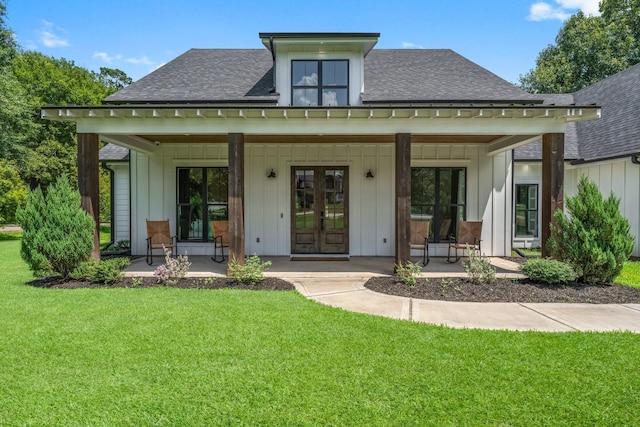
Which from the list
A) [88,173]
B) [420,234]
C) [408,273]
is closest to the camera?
[408,273]

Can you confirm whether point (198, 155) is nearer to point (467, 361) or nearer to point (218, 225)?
point (218, 225)

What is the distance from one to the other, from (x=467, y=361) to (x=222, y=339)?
2.45 meters

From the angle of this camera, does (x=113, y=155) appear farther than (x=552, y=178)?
Yes

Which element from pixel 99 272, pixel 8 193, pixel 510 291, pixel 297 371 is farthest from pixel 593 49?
pixel 8 193

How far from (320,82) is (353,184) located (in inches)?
109

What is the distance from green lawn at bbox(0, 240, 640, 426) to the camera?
2.64 metres

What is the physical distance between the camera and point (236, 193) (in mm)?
7074

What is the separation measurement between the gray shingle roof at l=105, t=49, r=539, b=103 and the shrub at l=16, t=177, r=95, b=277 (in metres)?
3.97

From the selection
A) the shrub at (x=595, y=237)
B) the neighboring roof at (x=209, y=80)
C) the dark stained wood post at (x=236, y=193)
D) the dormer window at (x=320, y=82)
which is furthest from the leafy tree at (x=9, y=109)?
the shrub at (x=595, y=237)

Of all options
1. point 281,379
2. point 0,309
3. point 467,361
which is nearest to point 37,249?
point 0,309

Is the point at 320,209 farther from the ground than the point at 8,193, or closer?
closer

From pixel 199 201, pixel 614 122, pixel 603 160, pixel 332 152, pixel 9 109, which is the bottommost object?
pixel 199 201

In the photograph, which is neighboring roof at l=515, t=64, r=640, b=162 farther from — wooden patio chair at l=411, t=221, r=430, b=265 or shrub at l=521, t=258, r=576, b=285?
shrub at l=521, t=258, r=576, b=285

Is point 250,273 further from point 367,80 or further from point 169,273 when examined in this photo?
point 367,80
